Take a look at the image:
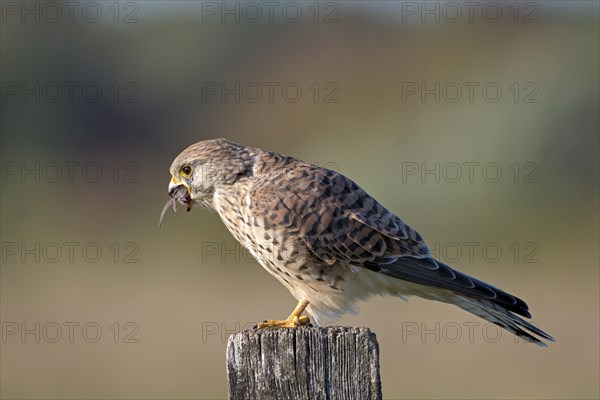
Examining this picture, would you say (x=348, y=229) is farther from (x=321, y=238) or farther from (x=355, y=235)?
(x=321, y=238)

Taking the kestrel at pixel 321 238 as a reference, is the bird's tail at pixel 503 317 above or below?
below

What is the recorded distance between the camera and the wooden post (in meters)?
2.95

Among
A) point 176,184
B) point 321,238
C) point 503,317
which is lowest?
point 503,317

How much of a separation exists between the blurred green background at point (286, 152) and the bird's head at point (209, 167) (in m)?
4.26

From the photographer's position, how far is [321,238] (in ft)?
15.8

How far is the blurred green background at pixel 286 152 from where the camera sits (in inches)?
395

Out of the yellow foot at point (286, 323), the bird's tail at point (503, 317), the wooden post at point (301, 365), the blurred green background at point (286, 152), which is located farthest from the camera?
the blurred green background at point (286, 152)

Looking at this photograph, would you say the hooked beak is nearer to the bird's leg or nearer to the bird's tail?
the bird's leg

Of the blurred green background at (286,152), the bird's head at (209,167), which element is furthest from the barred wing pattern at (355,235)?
the blurred green background at (286,152)

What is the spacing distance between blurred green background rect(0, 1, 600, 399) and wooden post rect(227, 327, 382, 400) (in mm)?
5881

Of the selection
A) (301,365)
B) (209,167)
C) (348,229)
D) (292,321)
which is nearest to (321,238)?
(348,229)

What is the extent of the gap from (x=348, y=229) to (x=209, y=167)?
0.82 metres

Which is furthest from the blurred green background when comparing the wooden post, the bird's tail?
the wooden post

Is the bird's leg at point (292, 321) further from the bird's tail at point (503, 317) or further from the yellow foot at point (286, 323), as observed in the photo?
the bird's tail at point (503, 317)
